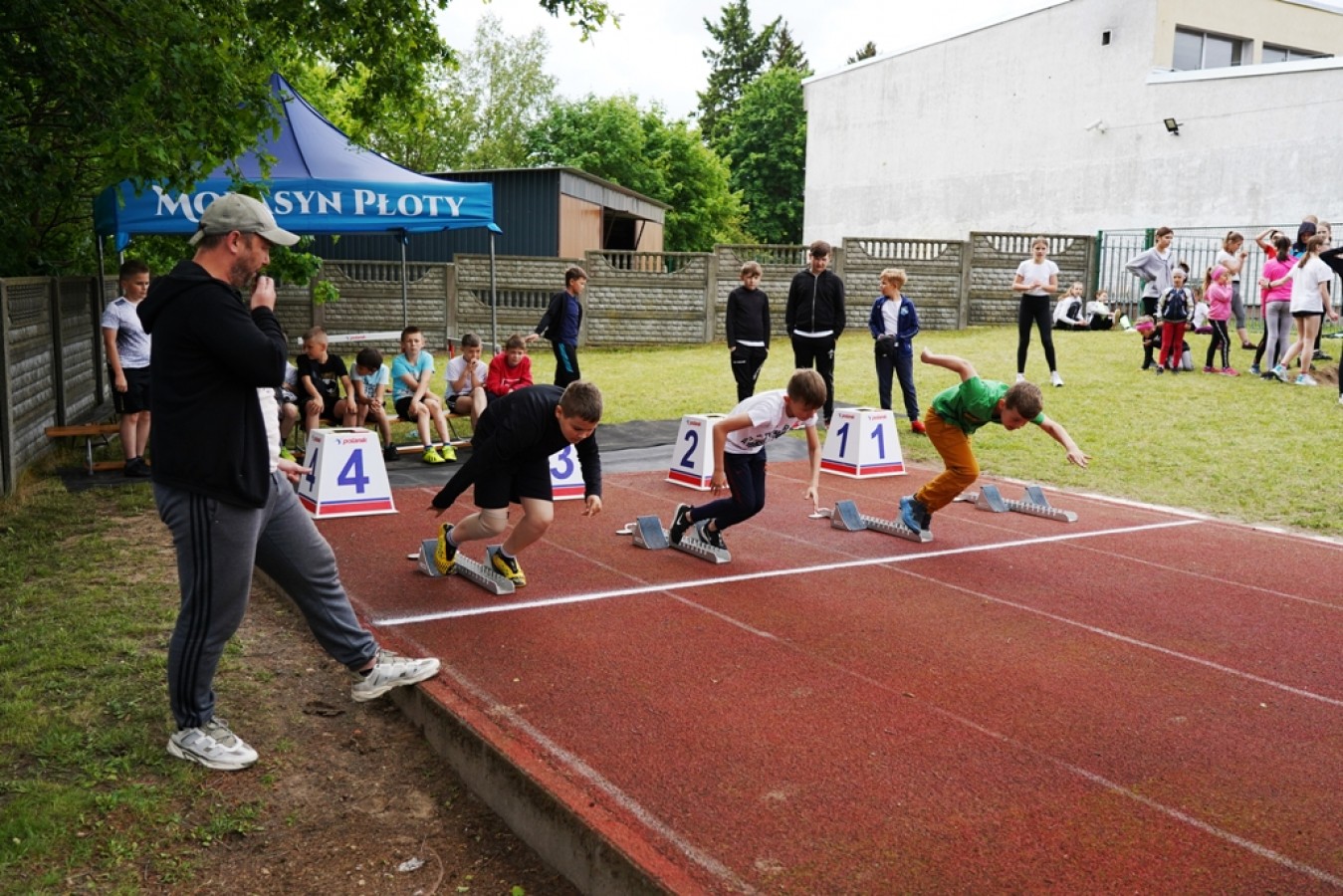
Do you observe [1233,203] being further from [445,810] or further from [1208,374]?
[445,810]

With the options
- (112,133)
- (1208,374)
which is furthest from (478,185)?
(1208,374)

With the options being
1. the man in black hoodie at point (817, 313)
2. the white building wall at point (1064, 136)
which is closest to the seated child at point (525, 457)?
the man in black hoodie at point (817, 313)

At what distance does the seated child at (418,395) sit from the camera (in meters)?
11.7

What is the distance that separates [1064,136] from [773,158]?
3353 cm

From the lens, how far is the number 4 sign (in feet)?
29.8

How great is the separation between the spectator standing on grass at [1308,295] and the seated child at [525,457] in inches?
506

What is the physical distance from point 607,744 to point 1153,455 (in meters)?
9.54

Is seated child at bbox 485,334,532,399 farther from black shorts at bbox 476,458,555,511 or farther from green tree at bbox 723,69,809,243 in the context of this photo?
green tree at bbox 723,69,809,243

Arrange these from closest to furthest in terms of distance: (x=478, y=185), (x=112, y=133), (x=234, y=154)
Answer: (x=112, y=133) → (x=234, y=154) → (x=478, y=185)

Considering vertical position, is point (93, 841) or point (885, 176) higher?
point (885, 176)

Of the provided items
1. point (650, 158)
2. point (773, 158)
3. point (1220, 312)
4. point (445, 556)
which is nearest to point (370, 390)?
point (445, 556)

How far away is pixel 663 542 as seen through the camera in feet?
26.9

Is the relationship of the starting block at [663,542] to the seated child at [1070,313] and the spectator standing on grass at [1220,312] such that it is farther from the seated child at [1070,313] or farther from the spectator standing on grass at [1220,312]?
the seated child at [1070,313]

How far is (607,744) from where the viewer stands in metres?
4.52
